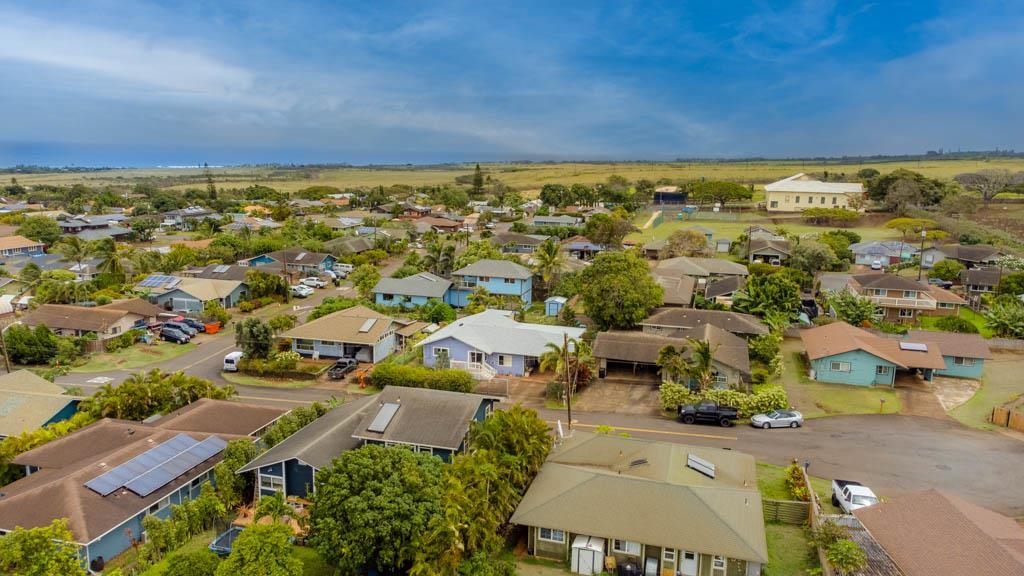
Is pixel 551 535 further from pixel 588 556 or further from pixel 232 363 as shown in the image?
pixel 232 363

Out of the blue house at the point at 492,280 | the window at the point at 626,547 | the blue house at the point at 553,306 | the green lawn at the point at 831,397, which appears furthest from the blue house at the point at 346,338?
the green lawn at the point at 831,397

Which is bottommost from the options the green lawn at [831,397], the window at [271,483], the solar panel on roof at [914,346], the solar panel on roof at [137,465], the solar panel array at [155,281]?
the green lawn at [831,397]

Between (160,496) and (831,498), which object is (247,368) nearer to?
(160,496)

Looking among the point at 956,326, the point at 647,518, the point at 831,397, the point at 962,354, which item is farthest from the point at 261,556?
the point at 956,326

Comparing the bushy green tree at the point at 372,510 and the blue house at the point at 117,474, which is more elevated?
the bushy green tree at the point at 372,510

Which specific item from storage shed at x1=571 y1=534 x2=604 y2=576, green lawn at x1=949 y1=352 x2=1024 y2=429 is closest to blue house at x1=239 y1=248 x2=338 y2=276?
storage shed at x1=571 y1=534 x2=604 y2=576

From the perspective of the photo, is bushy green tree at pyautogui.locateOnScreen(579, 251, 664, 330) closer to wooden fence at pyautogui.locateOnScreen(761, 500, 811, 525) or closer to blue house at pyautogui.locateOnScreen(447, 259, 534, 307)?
blue house at pyautogui.locateOnScreen(447, 259, 534, 307)

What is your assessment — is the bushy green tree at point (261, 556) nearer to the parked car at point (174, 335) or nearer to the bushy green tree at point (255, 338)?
the bushy green tree at point (255, 338)

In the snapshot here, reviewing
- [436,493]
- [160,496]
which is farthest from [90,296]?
[436,493]
